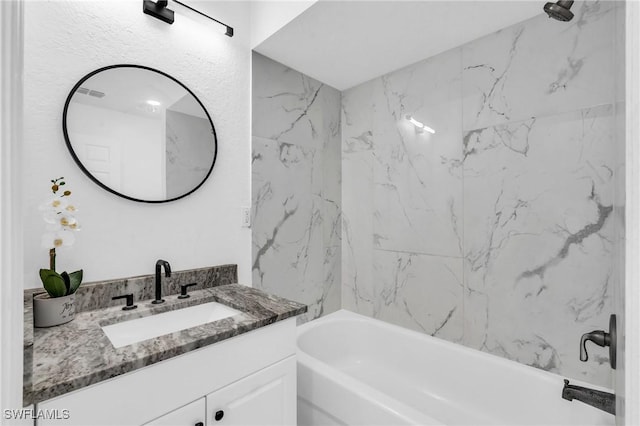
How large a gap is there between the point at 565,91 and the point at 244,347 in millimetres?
1968

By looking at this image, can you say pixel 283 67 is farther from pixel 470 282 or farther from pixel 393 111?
pixel 470 282

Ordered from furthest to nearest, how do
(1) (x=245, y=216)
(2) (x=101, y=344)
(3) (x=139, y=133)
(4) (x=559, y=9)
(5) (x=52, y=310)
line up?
1. (1) (x=245, y=216)
2. (3) (x=139, y=133)
3. (4) (x=559, y=9)
4. (5) (x=52, y=310)
5. (2) (x=101, y=344)

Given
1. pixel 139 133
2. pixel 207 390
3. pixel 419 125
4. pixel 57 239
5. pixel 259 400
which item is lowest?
pixel 259 400

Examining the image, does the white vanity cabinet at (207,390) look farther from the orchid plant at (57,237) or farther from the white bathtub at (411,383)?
the orchid plant at (57,237)

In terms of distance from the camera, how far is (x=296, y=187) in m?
2.19

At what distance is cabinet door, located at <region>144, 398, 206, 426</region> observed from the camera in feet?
2.95

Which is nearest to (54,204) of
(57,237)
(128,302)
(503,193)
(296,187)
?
(57,237)

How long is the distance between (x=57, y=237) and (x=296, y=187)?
1377 millimetres

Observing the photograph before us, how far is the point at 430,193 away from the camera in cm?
203

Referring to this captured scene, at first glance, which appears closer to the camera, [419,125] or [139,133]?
[139,133]

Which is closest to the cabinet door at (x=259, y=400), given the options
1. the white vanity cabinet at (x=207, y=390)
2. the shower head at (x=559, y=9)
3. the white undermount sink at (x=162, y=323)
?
the white vanity cabinet at (x=207, y=390)

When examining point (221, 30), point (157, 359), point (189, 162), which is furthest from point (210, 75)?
point (157, 359)

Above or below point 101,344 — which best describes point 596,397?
below

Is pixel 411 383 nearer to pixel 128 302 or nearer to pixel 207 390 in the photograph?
pixel 207 390
